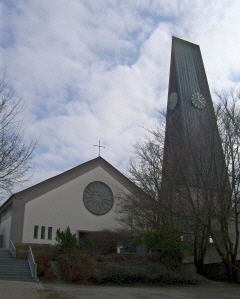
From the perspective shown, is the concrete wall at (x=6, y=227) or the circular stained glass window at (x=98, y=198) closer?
the concrete wall at (x=6, y=227)

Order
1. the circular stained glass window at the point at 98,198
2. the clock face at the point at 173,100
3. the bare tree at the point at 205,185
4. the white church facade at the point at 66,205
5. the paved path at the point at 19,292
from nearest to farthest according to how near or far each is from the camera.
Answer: the paved path at the point at 19,292 → the bare tree at the point at 205,185 → the white church facade at the point at 66,205 → the circular stained glass window at the point at 98,198 → the clock face at the point at 173,100

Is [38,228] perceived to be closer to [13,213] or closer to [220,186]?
[13,213]

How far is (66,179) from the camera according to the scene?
111 feet

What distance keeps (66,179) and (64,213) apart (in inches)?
129

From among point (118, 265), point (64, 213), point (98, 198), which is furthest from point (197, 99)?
point (118, 265)

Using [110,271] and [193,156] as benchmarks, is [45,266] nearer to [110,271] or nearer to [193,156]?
[110,271]

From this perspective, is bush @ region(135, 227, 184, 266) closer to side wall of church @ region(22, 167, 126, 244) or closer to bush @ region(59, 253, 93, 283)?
bush @ region(59, 253, 93, 283)

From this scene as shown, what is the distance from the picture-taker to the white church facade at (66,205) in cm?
3098

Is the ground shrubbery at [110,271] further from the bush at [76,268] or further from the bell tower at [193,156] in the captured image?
the bell tower at [193,156]

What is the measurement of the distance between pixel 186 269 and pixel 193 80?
31369mm

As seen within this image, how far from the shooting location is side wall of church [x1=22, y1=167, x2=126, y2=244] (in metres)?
31.1

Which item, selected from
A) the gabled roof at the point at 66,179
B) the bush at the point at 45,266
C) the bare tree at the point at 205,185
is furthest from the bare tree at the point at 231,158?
the gabled roof at the point at 66,179

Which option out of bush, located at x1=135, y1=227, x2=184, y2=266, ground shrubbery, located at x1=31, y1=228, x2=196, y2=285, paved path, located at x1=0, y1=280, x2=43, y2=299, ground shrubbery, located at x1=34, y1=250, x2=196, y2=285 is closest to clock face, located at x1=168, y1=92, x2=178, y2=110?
ground shrubbery, located at x1=31, y1=228, x2=196, y2=285

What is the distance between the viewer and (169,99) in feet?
139
